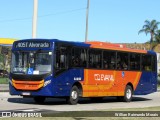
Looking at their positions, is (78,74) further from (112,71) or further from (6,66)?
(6,66)

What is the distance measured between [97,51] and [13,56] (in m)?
4.41

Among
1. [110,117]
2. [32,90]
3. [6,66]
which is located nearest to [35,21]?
[32,90]

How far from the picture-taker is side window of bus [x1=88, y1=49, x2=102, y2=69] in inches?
941

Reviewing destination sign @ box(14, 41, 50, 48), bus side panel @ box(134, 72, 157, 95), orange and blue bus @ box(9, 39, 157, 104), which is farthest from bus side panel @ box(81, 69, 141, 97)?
destination sign @ box(14, 41, 50, 48)

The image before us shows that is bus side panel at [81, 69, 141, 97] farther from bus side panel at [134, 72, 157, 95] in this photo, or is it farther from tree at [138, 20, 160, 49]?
tree at [138, 20, 160, 49]

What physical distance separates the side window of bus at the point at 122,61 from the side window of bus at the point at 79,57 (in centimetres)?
331

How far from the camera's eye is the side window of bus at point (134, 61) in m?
27.5

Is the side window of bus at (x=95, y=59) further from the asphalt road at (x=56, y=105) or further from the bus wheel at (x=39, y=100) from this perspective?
the bus wheel at (x=39, y=100)

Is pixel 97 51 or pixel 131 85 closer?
pixel 97 51

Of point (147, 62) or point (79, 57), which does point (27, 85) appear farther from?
point (147, 62)

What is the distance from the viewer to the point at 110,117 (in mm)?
14617

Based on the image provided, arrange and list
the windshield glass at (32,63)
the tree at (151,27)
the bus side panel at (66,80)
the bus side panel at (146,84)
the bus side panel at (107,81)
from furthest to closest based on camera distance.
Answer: the tree at (151,27)
the bus side panel at (146,84)
the bus side panel at (107,81)
the bus side panel at (66,80)
the windshield glass at (32,63)

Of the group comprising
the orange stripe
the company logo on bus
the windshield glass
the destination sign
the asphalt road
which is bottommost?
the asphalt road

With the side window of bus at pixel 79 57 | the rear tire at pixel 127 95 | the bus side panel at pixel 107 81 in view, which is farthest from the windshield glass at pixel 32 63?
the rear tire at pixel 127 95
